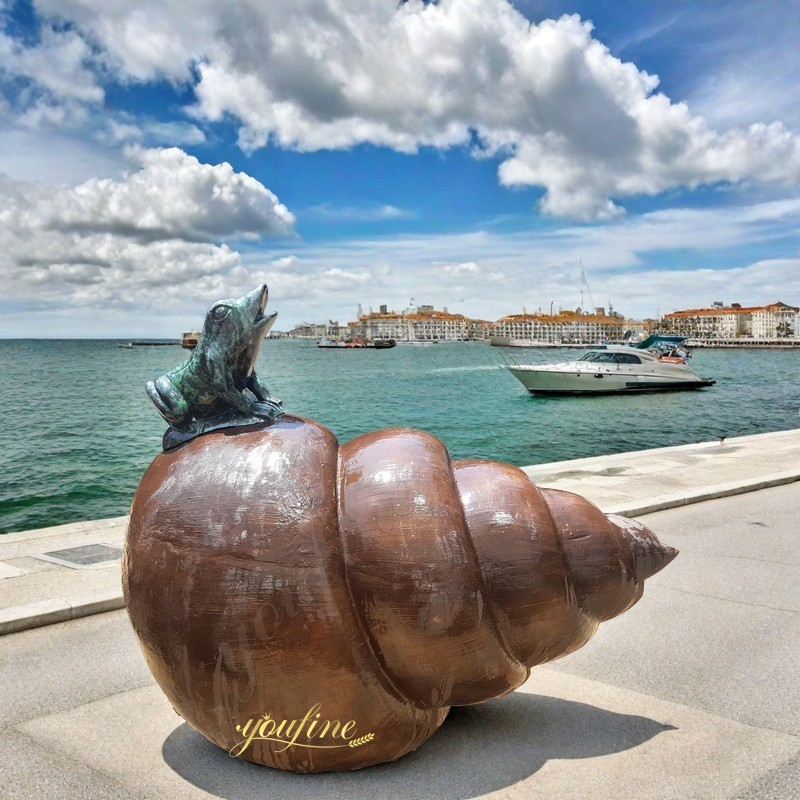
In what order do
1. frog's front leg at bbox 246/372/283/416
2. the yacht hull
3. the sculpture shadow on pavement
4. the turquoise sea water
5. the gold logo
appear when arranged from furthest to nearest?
the yacht hull < the turquoise sea water < frog's front leg at bbox 246/372/283/416 < the sculpture shadow on pavement < the gold logo

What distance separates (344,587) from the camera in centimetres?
359

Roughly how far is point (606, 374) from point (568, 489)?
31.4 meters

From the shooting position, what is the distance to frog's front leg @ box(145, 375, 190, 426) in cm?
412

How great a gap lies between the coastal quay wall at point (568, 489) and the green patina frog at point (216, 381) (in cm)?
345

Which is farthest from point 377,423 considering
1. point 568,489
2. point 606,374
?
point 568,489

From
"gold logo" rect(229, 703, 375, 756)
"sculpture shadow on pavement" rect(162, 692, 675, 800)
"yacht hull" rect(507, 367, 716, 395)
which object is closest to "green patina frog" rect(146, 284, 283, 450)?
"gold logo" rect(229, 703, 375, 756)

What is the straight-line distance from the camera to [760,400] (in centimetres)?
4559

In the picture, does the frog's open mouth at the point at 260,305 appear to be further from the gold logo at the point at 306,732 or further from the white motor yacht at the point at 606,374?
the white motor yacht at the point at 606,374

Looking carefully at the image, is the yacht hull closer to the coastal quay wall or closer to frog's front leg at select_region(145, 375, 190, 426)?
the coastal quay wall

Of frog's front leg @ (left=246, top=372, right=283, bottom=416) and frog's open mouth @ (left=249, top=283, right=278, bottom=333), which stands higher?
frog's open mouth @ (left=249, top=283, right=278, bottom=333)

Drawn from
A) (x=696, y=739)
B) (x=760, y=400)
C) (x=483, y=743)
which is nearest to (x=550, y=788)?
(x=483, y=743)

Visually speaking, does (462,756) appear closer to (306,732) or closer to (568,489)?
(306,732)

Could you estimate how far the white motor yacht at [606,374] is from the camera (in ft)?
140

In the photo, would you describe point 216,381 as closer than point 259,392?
Yes
